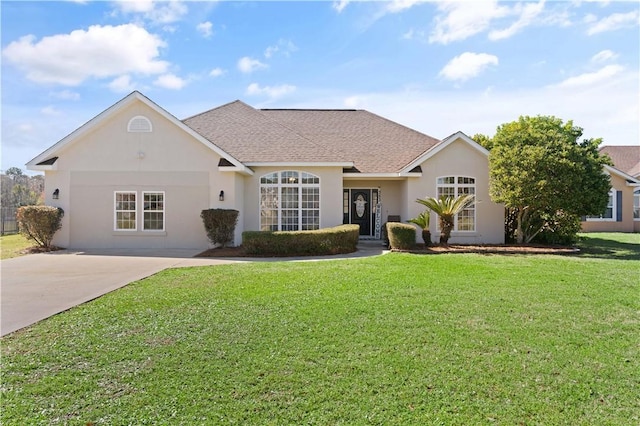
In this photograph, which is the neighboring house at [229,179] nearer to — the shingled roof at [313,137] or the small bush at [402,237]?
the shingled roof at [313,137]

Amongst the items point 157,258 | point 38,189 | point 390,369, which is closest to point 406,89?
point 157,258

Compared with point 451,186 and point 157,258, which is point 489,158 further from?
point 157,258

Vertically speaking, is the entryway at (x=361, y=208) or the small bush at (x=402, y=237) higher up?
the entryway at (x=361, y=208)

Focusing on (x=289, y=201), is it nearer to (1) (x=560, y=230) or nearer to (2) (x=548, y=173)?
(2) (x=548, y=173)

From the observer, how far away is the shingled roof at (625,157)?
31875 millimetres

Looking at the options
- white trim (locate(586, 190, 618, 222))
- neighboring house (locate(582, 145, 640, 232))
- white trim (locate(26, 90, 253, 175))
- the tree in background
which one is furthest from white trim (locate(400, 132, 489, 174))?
the tree in background

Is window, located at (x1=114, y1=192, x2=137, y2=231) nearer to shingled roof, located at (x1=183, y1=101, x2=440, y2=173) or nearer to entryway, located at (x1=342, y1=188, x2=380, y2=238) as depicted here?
shingled roof, located at (x1=183, y1=101, x2=440, y2=173)

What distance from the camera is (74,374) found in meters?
4.50

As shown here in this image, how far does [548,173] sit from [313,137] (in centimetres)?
1147

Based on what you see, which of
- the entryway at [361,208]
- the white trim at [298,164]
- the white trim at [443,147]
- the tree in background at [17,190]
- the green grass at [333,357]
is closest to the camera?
the green grass at [333,357]

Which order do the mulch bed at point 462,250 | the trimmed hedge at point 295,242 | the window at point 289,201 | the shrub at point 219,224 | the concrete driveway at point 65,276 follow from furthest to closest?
the window at point 289,201, the shrub at point 219,224, the mulch bed at point 462,250, the trimmed hedge at point 295,242, the concrete driveway at point 65,276

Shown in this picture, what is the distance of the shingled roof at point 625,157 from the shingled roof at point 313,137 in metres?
22.0

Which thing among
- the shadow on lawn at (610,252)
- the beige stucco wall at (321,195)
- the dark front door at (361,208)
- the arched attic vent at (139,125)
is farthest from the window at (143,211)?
the shadow on lawn at (610,252)

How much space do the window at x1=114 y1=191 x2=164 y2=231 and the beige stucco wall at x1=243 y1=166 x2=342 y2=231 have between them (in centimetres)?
358
